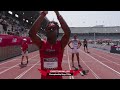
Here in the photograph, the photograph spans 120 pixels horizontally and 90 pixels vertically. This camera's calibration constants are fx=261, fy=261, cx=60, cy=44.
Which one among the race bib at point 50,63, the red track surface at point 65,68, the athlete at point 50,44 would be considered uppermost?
the athlete at point 50,44

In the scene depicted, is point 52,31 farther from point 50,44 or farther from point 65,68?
point 65,68

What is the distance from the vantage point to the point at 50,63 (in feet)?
10.1

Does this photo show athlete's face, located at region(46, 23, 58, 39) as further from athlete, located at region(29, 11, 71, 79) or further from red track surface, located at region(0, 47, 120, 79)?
red track surface, located at region(0, 47, 120, 79)

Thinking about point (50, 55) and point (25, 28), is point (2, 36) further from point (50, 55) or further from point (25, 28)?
point (25, 28)

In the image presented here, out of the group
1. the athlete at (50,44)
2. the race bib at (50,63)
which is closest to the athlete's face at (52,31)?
the athlete at (50,44)

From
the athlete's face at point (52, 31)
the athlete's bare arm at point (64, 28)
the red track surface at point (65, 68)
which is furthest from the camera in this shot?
the red track surface at point (65, 68)

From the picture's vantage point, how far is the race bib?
3.10 m

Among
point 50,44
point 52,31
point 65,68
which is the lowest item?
point 65,68

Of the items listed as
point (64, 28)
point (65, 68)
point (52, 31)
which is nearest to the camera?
point (52, 31)

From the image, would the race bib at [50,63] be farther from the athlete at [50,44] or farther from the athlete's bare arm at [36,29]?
the athlete's bare arm at [36,29]

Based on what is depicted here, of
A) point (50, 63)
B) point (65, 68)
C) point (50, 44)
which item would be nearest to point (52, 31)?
point (50, 44)

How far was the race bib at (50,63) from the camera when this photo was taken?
3098 millimetres
